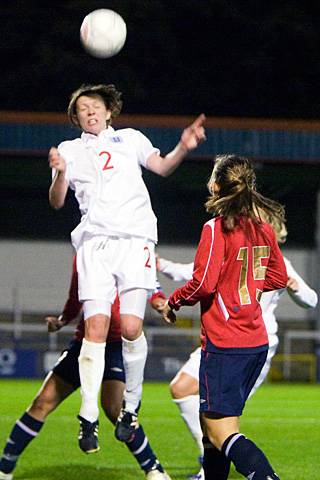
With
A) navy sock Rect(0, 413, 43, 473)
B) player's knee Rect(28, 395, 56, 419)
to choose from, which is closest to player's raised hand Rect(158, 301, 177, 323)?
player's knee Rect(28, 395, 56, 419)

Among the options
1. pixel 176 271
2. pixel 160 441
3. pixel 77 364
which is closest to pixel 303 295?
pixel 176 271

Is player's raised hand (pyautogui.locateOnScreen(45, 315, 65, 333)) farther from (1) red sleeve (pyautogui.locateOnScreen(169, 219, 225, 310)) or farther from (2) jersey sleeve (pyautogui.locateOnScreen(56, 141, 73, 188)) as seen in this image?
(1) red sleeve (pyautogui.locateOnScreen(169, 219, 225, 310))

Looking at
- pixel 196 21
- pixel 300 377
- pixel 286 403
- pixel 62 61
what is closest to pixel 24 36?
pixel 62 61

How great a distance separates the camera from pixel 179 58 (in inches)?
1619

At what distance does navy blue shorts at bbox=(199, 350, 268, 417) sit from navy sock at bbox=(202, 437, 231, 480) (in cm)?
40

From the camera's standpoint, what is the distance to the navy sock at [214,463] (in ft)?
24.9

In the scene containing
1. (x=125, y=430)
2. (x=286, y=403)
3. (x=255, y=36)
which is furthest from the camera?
(x=255, y=36)

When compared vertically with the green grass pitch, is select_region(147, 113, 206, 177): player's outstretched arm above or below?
above

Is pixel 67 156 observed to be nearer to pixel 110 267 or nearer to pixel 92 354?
pixel 110 267

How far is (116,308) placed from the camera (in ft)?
28.5

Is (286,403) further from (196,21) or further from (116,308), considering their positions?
(196,21)

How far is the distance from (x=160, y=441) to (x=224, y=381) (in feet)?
16.8

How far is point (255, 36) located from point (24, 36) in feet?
24.5

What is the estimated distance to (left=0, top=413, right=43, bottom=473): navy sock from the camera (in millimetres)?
8719
